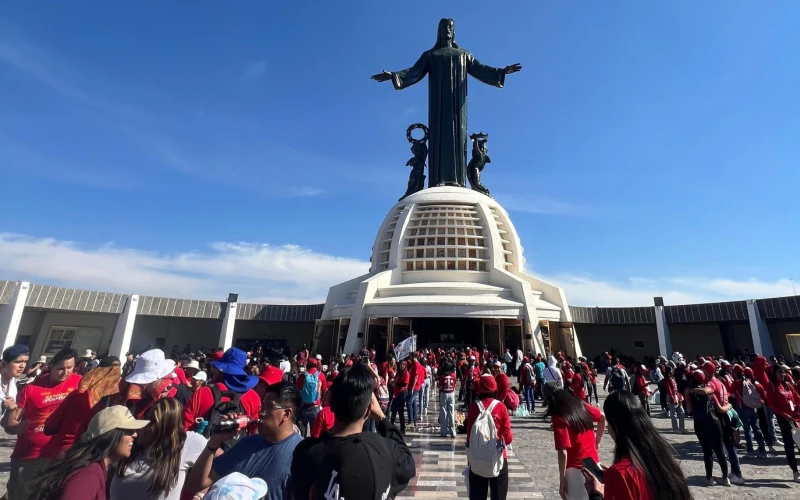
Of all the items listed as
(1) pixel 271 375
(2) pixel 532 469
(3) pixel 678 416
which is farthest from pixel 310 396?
(3) pixel 678 416

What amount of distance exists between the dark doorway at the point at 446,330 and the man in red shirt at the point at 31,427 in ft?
72.1

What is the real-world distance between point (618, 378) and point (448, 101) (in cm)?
3162

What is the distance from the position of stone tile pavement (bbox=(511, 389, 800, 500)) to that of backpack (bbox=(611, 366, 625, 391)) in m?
1.27

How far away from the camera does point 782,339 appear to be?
2434 centimetres

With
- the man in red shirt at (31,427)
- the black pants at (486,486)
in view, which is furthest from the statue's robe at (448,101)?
the man in red shirt at (31,427)

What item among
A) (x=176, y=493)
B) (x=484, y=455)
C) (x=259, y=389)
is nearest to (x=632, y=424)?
(x=484, y=455)

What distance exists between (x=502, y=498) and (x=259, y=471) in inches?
103

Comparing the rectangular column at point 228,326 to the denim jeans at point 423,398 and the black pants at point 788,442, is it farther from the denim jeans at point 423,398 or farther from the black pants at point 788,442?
the black pants at point 788,442

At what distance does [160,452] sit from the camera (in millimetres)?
2375

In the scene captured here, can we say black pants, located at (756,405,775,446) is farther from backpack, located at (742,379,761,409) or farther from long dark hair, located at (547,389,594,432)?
long dark hair, located at (547,389,594,432)

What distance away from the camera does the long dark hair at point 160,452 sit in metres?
2.32

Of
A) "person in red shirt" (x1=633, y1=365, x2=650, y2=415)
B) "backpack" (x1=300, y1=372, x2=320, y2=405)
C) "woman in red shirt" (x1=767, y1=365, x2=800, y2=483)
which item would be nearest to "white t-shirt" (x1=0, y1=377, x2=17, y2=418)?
"backpack" (x1=300, y1=372, x2=320, y2=405)

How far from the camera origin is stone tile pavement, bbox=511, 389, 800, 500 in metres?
5.32

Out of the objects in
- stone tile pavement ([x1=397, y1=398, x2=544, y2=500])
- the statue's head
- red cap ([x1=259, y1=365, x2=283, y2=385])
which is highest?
the statue's head
